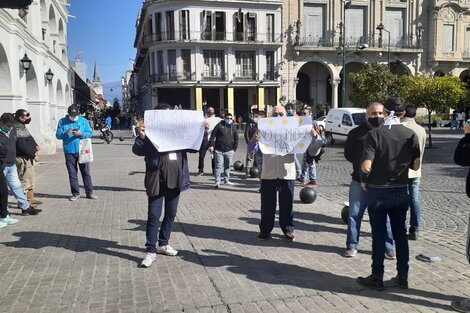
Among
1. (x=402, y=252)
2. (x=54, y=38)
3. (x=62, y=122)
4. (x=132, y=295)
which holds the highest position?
(x=54, y=38)

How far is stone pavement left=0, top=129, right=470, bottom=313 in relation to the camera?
4.11 meters

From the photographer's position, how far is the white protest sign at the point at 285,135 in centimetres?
597

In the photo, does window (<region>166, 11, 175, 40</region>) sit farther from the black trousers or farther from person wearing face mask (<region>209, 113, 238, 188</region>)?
the black trousers

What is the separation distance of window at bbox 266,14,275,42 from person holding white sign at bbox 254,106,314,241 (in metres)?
40.6

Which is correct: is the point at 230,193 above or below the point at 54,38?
below

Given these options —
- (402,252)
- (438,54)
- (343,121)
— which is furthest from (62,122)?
(438,54)

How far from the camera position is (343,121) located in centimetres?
Result: 2192

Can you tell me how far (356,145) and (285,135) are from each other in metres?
1.12

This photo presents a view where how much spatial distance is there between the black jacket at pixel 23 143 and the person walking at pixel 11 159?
0.33 meters

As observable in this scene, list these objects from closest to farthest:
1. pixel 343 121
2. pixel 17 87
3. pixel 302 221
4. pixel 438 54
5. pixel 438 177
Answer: pixel 302 221 < pixel 438 177 < pixel 17 87 < pixel 343 121 < pixel 438 54

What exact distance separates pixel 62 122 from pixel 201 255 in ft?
16.6

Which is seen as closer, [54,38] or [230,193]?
[230,193]

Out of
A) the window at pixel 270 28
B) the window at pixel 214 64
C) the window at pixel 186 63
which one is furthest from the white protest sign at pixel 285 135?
the window at pixel 270 28

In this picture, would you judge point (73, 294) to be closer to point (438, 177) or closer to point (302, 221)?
point (302, 221)
